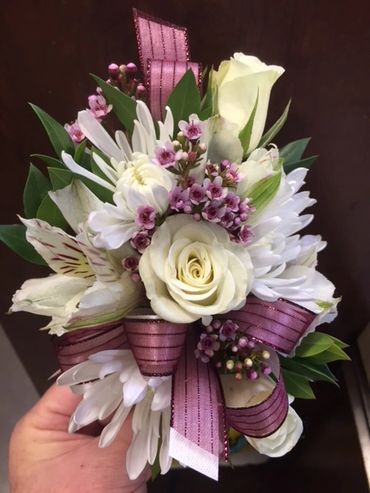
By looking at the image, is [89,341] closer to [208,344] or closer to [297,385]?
[208,344]

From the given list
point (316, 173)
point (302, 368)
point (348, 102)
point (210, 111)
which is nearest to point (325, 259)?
point (316, 173)

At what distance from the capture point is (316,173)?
754 mm

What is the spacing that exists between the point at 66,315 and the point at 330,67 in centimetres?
47

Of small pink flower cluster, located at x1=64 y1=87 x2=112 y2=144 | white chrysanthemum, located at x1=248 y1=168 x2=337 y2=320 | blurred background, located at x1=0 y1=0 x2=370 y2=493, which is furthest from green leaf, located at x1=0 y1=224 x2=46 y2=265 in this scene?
blurred background, located at x1=0 y1=0 x2=370 y2=493

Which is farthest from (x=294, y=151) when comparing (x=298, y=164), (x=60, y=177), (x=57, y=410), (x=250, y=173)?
(x=57, y=410)

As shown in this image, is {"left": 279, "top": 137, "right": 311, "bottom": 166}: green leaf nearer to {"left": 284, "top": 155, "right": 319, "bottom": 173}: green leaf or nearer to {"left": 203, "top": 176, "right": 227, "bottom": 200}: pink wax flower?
{"left": 284, "top": 155, "right": 319, "bottom": 173}: green leaf

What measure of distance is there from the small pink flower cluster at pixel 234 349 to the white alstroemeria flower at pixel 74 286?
7cm

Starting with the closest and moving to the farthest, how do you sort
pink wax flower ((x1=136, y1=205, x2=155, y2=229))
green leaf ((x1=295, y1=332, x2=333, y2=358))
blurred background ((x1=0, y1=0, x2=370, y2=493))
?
pink wax flower ((x1=136, y1=205, x2=155, y2=229)), green leaf ((x1=295, y1=332, x2=333, y2=358)), blurred background ((x1=0, y1=0, x2=370, y2=493))

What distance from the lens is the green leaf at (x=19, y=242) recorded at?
18.0 inches

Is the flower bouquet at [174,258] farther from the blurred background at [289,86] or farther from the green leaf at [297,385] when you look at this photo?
the blurred background at [289,86]

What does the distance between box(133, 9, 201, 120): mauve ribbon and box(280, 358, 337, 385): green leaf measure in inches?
10.5

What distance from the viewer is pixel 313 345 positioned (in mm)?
471

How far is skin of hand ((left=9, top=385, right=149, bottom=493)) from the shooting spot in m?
0.54

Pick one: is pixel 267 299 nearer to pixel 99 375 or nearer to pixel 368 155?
pixel 99 375
